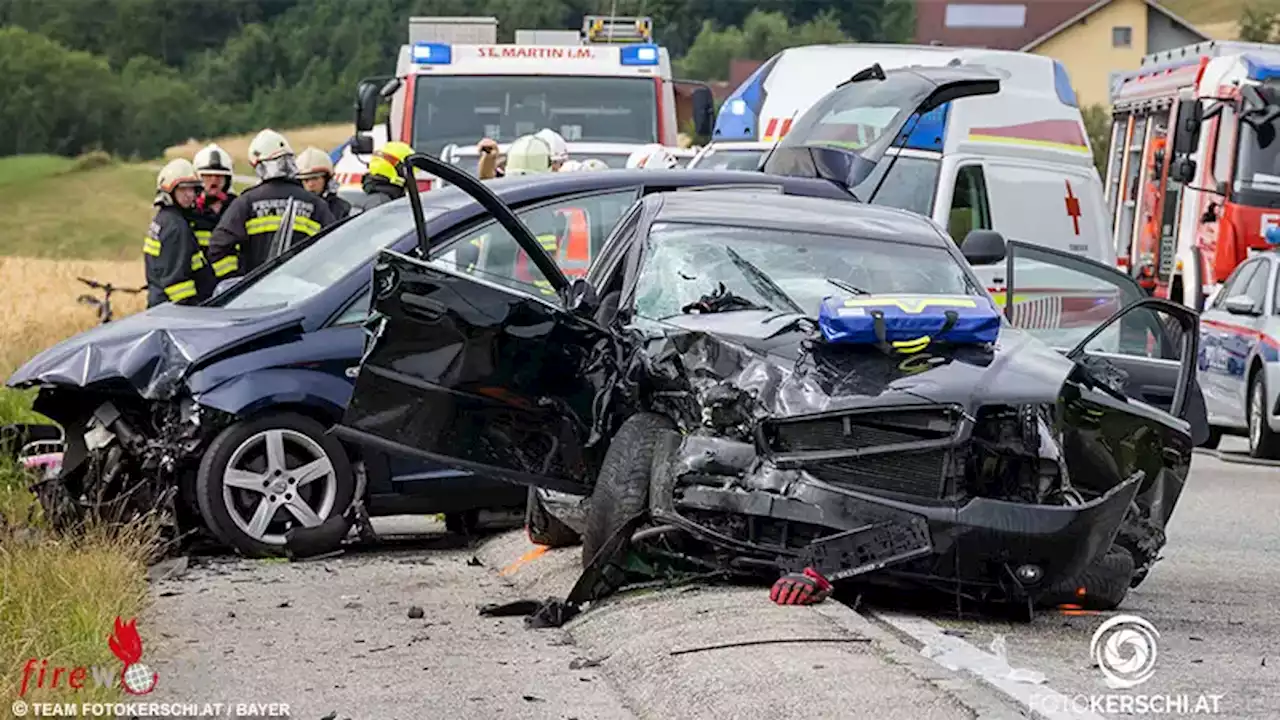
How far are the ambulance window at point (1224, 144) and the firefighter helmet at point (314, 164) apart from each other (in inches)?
417

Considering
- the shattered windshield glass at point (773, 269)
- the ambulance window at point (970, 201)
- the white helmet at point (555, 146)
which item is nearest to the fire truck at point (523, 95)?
the white helmet at point (555, 146)

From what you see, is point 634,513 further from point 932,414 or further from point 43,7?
point 43,7

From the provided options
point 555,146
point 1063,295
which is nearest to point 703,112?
point 555,146

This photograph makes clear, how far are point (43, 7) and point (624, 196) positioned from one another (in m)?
90.8

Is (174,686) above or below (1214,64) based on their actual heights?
below

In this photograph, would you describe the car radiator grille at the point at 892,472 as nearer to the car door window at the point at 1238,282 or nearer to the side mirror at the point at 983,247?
the side mirror at the point at 983,247

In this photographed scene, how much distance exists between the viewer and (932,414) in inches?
311

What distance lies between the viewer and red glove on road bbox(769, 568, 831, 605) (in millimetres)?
7871

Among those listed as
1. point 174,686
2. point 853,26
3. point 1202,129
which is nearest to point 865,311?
point 174,686

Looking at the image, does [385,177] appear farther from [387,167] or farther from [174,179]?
[174,179]

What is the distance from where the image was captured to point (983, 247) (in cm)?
1059

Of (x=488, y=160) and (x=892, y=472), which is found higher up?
(x=488, y=160)

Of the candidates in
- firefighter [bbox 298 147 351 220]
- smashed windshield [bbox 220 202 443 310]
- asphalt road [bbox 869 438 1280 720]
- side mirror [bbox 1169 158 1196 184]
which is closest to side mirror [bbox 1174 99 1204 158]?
side mirror [bbox 1169 158 1196 184]

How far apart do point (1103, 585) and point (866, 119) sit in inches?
179
